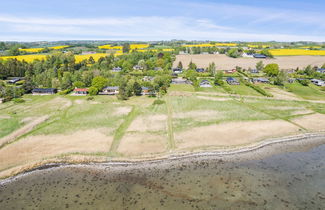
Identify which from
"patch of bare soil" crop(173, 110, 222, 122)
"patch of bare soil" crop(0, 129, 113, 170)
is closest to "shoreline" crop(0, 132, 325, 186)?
"patch of bare soil" crop(0, 129, 113, 170)

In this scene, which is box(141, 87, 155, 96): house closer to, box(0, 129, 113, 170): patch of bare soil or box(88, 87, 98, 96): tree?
box(88, 87, 98, 96): tree

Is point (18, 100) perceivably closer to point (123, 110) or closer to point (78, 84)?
point (78, 84)

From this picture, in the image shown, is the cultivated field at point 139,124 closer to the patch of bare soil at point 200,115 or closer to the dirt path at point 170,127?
the patch of bare soil at point 200,115

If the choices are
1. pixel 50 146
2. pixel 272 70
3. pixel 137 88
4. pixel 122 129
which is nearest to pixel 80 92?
pixel 137 88

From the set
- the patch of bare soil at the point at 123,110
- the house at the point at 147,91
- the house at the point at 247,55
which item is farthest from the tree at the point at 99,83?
the house at the point at 247,55

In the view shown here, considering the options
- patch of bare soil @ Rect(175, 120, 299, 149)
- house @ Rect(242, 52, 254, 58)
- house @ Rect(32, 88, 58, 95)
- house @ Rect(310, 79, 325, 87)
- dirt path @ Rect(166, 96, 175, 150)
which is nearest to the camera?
dirt path @ Rect(166, 96, 175, 150)
